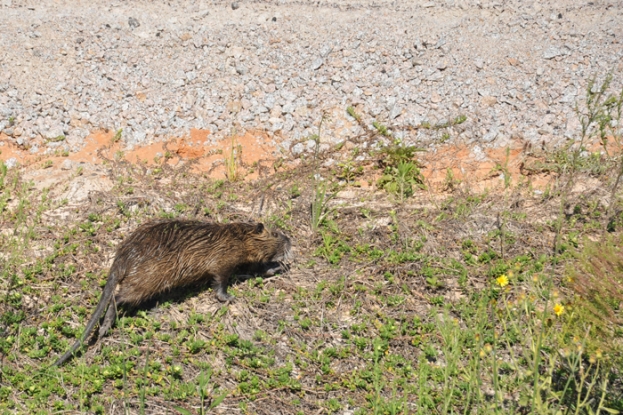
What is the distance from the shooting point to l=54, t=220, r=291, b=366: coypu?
5.29 m

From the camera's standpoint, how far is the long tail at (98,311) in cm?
489

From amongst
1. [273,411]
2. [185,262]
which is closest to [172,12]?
[185,262]

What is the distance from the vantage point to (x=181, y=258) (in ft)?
18.3

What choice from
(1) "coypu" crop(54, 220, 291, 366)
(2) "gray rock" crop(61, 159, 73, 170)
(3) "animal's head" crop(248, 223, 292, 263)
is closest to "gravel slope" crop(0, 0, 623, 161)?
(2) "gray rock" crop(61, 159, 73, 170)

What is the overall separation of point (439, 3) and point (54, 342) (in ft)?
21.7

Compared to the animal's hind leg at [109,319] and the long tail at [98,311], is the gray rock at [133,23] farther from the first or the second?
the animal's hind leg at [109,319]

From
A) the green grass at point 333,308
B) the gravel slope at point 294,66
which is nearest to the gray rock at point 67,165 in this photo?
the gravel slope at point 294,66

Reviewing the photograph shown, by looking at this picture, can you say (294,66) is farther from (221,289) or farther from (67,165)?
(221,289)

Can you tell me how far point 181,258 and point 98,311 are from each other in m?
0.76

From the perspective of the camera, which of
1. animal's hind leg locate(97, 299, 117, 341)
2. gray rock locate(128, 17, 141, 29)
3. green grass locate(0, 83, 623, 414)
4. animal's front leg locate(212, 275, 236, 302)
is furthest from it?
gray rock locate(128, 17, 141, 29)

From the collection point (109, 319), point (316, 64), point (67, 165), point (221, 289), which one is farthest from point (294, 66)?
point (109, 319)

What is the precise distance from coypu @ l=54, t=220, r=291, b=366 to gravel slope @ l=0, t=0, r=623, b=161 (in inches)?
71.2

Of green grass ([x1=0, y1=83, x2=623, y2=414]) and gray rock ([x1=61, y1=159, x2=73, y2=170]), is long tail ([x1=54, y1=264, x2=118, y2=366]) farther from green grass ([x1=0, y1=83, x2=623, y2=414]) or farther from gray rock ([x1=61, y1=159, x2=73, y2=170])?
gray rock ([x1=61, y1=159, x2=73, y2=170])

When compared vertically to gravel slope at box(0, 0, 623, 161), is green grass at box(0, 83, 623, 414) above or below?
below
